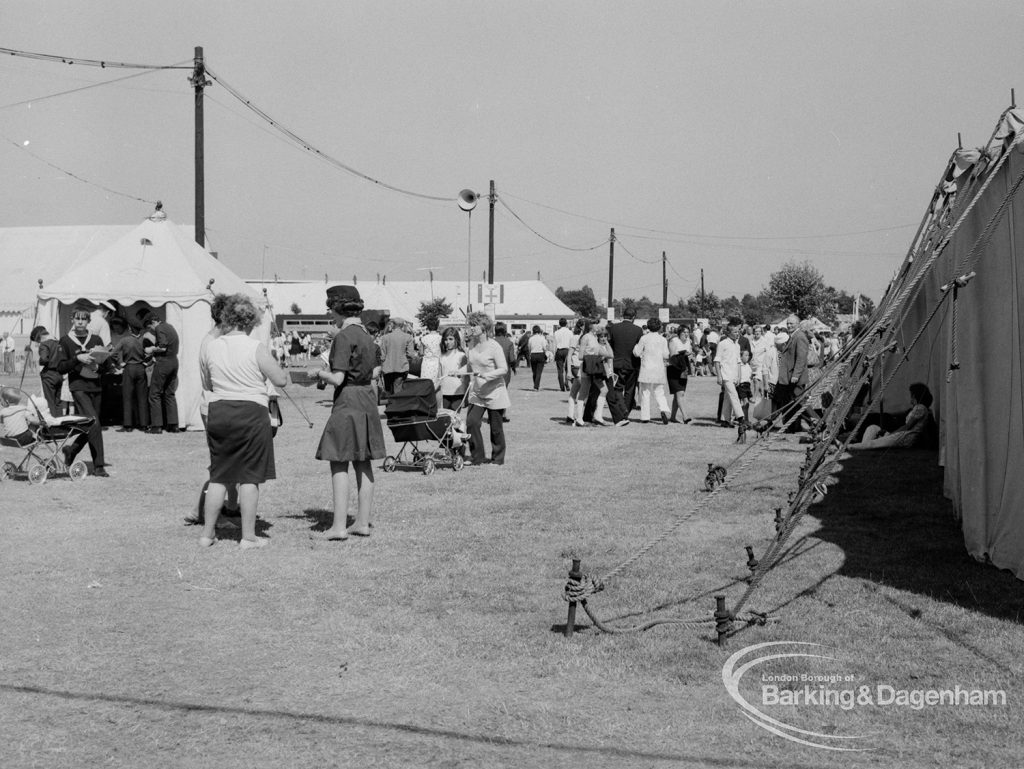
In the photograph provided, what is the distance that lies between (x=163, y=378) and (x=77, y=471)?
197 inches

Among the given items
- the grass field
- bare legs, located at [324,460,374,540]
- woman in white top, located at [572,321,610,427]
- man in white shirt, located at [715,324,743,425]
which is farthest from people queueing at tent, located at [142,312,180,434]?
bare legs, located at [324,460,374,540]

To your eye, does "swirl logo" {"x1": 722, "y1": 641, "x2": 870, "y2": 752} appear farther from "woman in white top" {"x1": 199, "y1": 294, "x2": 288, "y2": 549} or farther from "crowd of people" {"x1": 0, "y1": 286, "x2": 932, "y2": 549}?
"woman in white top" {"x1": 199, "y1": 294, "x2": 288, "y2": 549}

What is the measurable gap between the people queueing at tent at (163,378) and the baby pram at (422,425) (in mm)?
5451

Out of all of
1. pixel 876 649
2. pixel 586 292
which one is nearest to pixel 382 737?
pixel 876 649

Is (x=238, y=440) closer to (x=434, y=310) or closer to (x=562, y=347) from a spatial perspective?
(x=562, y=347)

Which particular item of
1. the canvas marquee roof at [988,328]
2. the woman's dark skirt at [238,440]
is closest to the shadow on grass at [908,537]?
the canvas marquee roof at [988,328]

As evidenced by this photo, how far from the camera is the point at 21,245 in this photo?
5438cm

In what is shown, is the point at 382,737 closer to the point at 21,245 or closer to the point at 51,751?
the point at 51,751

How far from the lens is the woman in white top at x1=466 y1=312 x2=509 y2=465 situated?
12.0 m

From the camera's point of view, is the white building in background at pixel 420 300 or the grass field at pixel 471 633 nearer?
the grass field at pixel 471 633

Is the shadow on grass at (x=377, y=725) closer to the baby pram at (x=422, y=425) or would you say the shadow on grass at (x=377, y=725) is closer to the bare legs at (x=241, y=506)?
the bare legs at (x=241, y=506)

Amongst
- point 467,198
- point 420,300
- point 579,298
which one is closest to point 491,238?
point 467,198

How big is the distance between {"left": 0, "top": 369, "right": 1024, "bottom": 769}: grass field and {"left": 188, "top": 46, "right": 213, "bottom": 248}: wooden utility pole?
1277cm

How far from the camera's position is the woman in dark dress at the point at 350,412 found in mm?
7887
